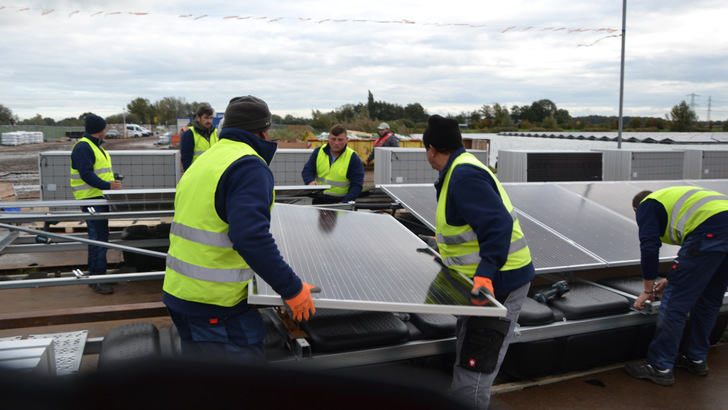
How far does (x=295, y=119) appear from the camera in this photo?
195 feet

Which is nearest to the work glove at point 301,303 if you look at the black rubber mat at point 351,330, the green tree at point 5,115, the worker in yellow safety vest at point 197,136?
the black rubber mat at point 351,330

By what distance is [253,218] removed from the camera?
7.97 feet

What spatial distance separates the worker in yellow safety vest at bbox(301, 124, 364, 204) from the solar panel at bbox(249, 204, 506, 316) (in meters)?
2.64

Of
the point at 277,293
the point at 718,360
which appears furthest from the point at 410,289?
the point at 718,360

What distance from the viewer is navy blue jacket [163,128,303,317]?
2.42 m

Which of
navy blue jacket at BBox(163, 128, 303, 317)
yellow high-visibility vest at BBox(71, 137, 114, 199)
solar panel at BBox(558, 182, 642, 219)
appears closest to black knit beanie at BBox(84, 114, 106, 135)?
yellow high-visibility vest at BBox(71, 137, 114, 199)

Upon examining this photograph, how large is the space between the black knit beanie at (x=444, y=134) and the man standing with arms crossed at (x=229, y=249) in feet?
3.36

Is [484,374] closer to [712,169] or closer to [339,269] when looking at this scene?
[339,269]

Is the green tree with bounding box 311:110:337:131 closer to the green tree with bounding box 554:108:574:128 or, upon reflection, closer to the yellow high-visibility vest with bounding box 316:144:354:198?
the green tree with bounding box 554:108:574:128

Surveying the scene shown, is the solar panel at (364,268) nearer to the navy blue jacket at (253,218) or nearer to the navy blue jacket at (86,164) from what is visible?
the navy blue jacket at (253,218)

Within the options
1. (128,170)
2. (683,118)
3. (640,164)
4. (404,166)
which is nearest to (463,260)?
(404,166)

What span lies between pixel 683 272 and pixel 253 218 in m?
3.55

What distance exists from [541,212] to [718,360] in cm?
203

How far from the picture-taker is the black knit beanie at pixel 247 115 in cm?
280
